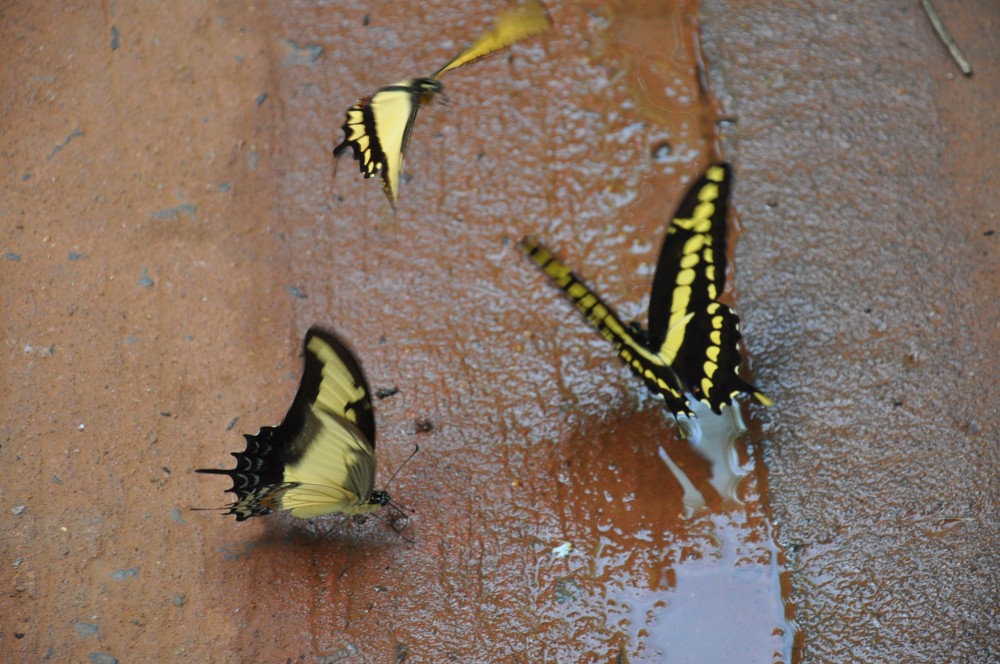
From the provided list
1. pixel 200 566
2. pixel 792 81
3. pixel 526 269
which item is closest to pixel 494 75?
pixel 526 269

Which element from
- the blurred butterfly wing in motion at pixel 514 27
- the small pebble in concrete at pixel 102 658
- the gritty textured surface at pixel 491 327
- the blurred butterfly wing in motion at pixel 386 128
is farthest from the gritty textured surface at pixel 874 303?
the small pebble in concrete at pixel 102 658

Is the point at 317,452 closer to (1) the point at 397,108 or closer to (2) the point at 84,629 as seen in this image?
(2) the point at 84,629

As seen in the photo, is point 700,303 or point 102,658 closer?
point 102,658

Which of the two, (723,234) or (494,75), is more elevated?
(494,75)

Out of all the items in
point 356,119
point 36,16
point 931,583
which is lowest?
point 931,583

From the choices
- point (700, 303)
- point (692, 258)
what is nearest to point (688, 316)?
point (700, 303)

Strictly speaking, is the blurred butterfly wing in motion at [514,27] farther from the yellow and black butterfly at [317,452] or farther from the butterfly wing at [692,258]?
the yellow and black butterfly at [317,452]

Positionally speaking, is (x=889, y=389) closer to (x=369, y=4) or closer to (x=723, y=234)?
(x=723, y=234)
